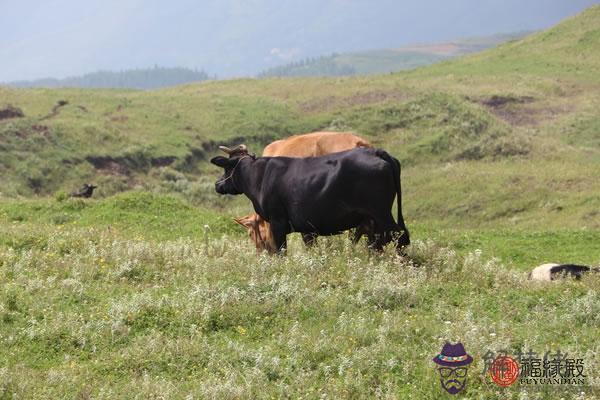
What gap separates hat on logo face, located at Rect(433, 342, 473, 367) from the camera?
8273 mm

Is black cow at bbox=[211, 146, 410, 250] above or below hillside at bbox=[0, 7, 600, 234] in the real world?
above

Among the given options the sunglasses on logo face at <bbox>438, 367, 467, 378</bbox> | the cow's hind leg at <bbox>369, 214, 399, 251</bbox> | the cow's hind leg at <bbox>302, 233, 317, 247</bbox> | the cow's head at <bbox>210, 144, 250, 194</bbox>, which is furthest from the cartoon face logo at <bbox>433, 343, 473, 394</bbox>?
the cow's head at <bbox>210, 144, 250, 194</bbox>

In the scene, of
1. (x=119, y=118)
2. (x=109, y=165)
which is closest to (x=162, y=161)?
(x=109, y=165)

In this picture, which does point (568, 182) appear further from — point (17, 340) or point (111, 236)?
point (17, 340)

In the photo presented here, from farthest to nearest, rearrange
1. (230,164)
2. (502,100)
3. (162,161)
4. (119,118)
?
(502,100), (119,118), (162,161), (230,164)

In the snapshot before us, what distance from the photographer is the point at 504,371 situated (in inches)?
320

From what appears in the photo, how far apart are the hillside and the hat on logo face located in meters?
17.5

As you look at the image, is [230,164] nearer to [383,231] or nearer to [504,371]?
[383,231]

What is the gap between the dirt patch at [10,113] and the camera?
4591 centimetres

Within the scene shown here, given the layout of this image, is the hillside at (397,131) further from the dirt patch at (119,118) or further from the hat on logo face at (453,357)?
the hat on logo face at (453,357)

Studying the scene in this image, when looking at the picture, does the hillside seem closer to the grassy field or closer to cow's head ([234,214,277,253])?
the grassy field

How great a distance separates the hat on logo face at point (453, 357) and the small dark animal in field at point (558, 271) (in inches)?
202

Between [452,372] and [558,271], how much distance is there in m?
6.16

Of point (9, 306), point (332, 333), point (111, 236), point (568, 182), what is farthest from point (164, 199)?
point (568, 182)
